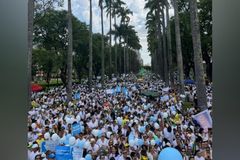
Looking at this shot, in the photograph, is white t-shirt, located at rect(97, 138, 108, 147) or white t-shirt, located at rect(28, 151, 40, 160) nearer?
white t-shirt, located at rect(28, 151, 40, 160)

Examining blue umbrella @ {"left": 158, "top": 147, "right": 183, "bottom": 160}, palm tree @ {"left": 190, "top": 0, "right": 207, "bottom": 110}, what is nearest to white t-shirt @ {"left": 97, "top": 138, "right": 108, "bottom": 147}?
blue umbrella @ {"left": 158, "top": 147, "right": 183, "bottom": 160}

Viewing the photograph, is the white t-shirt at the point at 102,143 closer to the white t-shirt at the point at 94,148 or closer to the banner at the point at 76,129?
the white t-shirt at the point at 94,148

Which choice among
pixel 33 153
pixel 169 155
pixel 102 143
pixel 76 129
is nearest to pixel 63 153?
pixel 33 153

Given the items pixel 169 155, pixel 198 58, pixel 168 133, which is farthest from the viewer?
pixel 198 58

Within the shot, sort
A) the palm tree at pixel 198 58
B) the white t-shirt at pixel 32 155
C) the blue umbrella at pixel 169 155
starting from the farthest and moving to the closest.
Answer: the palm tree at pixel 198 58
the white t-shirt at pixel 32 155
the blue umbrella at pixel 169 155

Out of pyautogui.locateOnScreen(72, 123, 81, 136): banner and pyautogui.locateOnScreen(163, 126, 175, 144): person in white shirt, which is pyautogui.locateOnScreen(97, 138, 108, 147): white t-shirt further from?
pyautogui.locateOnScreen(163, 126, 175, 144): person in white shirt

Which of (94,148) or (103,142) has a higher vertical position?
(103,142)

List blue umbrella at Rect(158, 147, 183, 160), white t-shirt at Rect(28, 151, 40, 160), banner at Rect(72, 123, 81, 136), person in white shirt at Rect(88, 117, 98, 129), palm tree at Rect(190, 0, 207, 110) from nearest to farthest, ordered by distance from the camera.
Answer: blue umbrella at Rect(158, 147, 183, 160) < white t-shirt at Rect(28, 151, 40, 160) < banner at Rect(72, 123, 81, 136) < person in white shirt at Rect(88, 117, 98, 129) < palm tree at Rect(190, 0, 207, 110)

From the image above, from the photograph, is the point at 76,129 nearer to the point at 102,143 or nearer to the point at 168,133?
the point at 102,143

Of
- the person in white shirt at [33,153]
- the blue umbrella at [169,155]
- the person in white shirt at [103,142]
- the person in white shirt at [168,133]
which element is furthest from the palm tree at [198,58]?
the blue umbrella at [169,155]

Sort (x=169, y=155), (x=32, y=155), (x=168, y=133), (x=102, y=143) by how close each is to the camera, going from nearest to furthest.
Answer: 1. (x=169, y=155)
2. (x=32, y=155)
3. (x=102, y=143)
4. (x=168, y=133)
